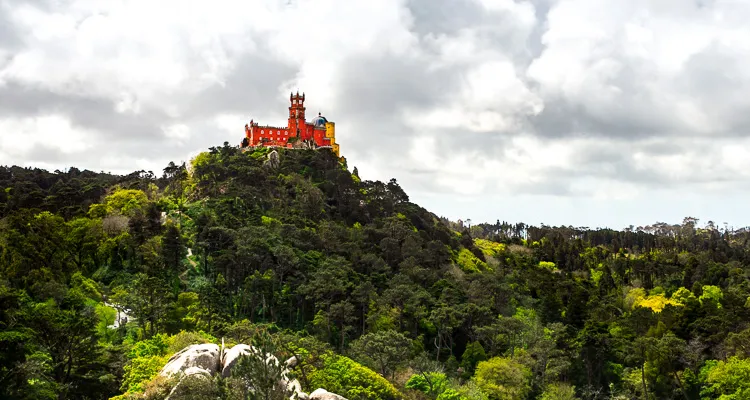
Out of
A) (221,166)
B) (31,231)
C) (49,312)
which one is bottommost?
(49,312)

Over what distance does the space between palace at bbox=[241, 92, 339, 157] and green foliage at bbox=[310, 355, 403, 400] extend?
248 feet

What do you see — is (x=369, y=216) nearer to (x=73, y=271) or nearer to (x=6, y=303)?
(x=73, y=271)

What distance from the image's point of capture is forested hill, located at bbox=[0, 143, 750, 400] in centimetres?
3903

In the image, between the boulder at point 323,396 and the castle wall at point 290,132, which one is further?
the castle wall at point 290,132

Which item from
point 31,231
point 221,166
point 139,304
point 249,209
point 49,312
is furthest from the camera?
point 221,166

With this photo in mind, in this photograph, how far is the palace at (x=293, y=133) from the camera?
112 m

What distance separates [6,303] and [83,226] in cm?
3012

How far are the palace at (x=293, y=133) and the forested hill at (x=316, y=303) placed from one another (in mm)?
10836

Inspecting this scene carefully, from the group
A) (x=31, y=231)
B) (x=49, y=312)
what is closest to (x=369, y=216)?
(x=31, y=231)

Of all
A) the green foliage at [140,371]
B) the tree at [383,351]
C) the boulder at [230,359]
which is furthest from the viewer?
the tree at [383,351]

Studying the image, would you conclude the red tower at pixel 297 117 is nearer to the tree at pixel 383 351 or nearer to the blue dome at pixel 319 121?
the blue dome at pixel 319 121

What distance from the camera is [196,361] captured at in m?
33.2

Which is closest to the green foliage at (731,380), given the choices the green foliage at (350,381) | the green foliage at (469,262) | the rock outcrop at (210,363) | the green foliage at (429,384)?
the green foliage at (429,384)

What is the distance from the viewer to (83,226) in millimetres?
62844
